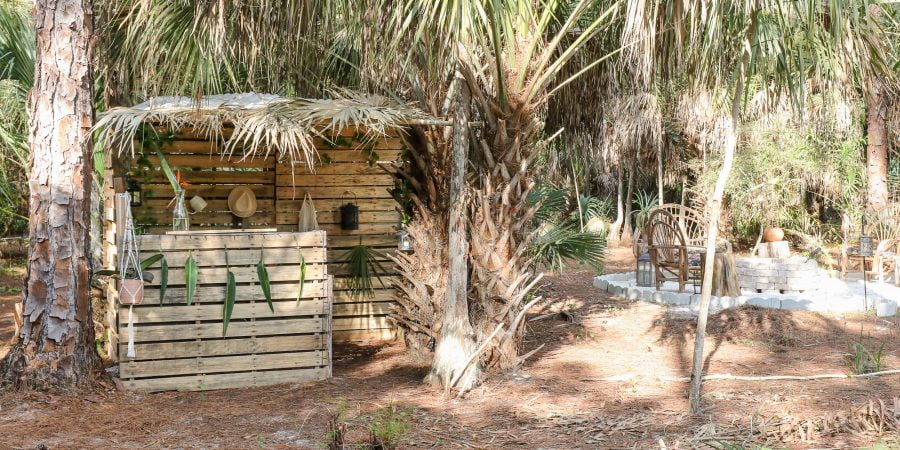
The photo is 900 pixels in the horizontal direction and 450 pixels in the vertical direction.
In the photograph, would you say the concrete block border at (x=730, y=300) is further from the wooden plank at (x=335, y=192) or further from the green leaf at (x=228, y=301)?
the green leaf at (x=228, y=301)

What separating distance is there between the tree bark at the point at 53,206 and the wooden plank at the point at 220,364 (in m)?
0.41

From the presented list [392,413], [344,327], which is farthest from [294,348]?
[344,327]

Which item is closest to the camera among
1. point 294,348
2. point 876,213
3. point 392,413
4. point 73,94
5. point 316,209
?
point 392,413

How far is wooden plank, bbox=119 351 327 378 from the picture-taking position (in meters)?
6.59

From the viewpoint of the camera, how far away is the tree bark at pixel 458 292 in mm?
6625

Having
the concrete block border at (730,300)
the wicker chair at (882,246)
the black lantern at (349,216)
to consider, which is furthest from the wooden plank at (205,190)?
the wicker chair at (882,246)

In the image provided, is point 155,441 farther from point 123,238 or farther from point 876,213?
point 876,213

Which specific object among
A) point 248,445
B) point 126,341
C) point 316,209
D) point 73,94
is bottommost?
point 248,445

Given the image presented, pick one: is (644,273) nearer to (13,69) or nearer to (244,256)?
(244,256)

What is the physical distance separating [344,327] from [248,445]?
3867 mm

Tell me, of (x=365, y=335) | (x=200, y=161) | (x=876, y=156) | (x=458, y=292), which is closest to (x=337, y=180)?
(x=200, y=161)

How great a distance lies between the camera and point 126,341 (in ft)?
21.3

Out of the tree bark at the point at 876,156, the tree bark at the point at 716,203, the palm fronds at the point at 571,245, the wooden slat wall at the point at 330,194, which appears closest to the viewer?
the tree bark at the point at 716,203

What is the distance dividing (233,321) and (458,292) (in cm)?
182
